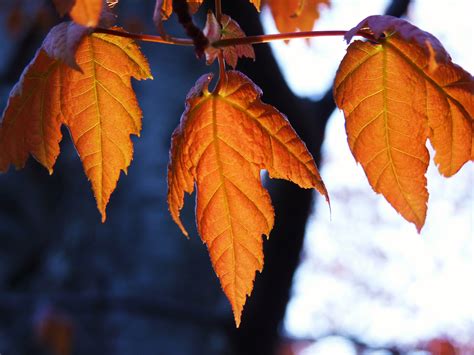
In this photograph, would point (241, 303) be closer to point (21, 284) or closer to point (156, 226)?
point (156, 226)

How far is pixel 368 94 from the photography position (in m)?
0.74

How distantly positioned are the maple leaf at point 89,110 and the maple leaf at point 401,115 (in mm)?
254

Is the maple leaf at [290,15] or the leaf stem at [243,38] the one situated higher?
the leaf stem at [243,38]

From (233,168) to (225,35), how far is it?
165mm

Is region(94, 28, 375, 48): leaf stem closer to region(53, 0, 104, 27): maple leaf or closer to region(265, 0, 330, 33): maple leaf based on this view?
region(53, 0, 104, 27): maple leaf

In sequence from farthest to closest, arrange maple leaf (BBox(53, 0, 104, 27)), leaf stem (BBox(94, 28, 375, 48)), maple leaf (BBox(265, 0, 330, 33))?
1. maple leaf (BBox(265, 0, 330, 33))
2. leaf stem (BBox(94, 28, 375, 48))
3. maple leaf (BBox(53, 0, 104, 27))

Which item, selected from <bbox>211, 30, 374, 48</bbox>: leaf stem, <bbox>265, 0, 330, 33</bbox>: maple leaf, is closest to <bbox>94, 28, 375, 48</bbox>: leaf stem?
<bbox>211, 30, 374, 48</bbox>: leaf stem

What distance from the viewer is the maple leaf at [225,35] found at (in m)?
0.68

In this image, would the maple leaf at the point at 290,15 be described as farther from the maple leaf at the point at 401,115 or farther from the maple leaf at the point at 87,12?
the maple leaf at the point at 87,12

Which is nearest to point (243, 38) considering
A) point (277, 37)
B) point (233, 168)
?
point (277, 37)

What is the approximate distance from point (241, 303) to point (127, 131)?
0.84 feet

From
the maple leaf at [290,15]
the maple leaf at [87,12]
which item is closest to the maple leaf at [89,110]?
the maple leaf at [87,12]

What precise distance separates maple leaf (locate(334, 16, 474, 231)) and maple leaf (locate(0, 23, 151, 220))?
0.25m

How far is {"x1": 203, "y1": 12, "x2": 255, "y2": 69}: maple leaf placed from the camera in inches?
26.9
